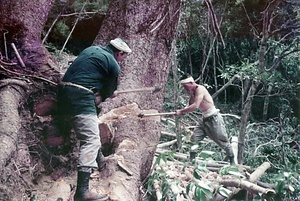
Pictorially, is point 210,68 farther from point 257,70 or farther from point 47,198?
point 47,198

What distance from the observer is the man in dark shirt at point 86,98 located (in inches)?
48.8

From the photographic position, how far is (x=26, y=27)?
1.47 meters

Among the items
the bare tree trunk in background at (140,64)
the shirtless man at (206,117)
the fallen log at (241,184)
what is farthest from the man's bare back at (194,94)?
the fallen log at (241,184)

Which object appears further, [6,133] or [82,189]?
[82,189]

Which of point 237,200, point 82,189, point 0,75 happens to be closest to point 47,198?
point 82,189

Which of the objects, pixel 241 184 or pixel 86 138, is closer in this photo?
pixel 86 138

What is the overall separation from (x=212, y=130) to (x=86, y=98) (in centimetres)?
74

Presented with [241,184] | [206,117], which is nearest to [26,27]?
[206,117]

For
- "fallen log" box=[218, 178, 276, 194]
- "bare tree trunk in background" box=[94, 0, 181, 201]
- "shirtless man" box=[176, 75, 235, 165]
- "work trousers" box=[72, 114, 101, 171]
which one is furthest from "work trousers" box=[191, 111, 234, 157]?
"work trousers" box=[72, 114, 101, 171]

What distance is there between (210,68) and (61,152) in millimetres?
890

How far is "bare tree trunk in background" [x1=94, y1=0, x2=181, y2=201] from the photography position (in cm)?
151

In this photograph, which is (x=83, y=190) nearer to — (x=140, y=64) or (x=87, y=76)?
(x=87, y=76)

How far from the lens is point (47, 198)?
124 centimetres

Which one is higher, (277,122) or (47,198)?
(277,122)
